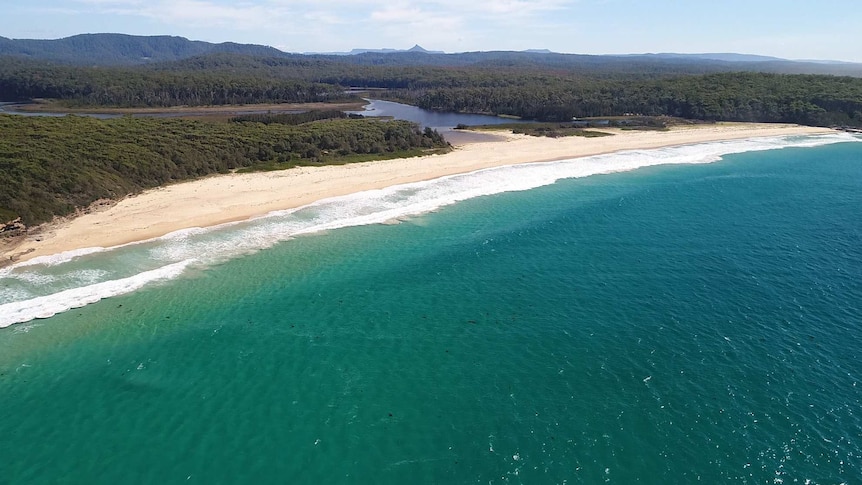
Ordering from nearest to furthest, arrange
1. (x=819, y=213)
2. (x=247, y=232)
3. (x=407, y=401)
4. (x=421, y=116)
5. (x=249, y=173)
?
(x=407, y=401), (x=247, y=232), (x=819, y=213), (x=249, y=173), (x=421, y=116)

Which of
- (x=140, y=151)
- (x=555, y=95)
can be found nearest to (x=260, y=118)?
(x=140, y=151)

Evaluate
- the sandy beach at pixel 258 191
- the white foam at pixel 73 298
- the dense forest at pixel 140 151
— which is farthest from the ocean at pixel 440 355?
the dense forest at pixel 140 151

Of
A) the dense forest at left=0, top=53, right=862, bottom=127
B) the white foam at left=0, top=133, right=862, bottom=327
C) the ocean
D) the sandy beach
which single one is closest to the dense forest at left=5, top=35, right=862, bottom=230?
the dense forest at left=0, top=53, right=862, bottom=127

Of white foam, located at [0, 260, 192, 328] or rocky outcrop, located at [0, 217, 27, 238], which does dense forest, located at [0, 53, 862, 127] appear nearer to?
white foam, located at [0, 260, 192, 328]

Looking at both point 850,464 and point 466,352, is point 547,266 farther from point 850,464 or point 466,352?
point 850,464

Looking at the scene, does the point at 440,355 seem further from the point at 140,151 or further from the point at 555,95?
the point at 555,95

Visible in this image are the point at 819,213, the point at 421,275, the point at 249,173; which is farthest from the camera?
the point at 249,173

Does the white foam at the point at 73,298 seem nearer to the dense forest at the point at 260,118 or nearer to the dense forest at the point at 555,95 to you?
the dense forest at the point at 260,118

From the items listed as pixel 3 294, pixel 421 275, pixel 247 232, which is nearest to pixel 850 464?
pixel 421 275
